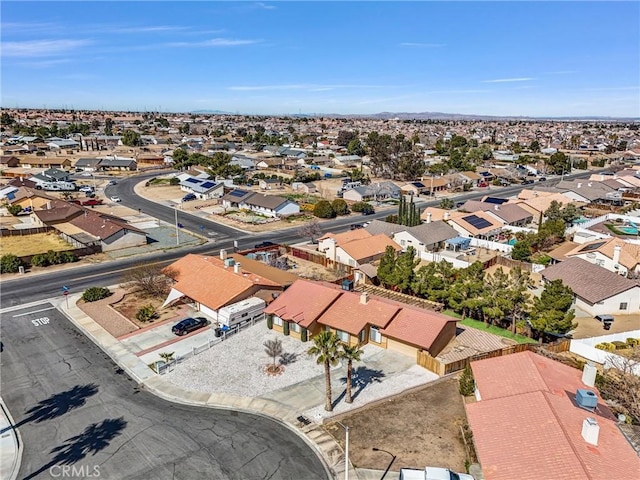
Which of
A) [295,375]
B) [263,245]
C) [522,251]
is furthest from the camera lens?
[263,245]

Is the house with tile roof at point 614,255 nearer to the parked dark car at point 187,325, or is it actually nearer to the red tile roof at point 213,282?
the red tile roof at point 213,282

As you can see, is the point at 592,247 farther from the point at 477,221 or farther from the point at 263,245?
the point at 263,245

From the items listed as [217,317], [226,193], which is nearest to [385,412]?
[217,317]

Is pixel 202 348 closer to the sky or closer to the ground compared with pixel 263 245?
closer to the ground

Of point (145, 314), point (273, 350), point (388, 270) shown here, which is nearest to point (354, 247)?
point (388, 270)

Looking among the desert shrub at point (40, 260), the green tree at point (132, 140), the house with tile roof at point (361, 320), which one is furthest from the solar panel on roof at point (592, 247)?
the green tree at point (132, 140)

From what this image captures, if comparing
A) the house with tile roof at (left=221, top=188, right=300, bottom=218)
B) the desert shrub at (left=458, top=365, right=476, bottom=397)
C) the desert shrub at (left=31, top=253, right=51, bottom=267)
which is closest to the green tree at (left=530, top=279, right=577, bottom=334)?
the desert shrub at (left=458, top=365, right=476, bottom=397)
